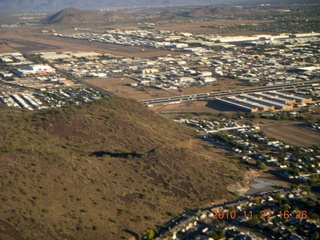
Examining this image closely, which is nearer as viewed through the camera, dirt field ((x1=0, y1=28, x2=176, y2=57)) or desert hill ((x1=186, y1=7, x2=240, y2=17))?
dirt field ((x1=0, y1=28, x2=176, y2=57))

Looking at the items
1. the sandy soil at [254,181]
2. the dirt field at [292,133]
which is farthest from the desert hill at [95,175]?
the dirt field at [292,133]

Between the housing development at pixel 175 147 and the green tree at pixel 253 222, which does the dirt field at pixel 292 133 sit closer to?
the housing development at pixel 175 147

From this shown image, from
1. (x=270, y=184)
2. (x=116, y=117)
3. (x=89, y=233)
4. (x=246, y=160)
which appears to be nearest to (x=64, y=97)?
(x=116, y=117)

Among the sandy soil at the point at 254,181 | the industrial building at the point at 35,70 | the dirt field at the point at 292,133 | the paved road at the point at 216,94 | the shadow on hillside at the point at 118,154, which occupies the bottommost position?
the paved road at the point at 216,94

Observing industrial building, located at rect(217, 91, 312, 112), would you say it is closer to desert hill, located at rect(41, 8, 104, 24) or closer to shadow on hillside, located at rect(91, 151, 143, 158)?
shadow on hillside, located at rect(91, 151, 143, 158)
